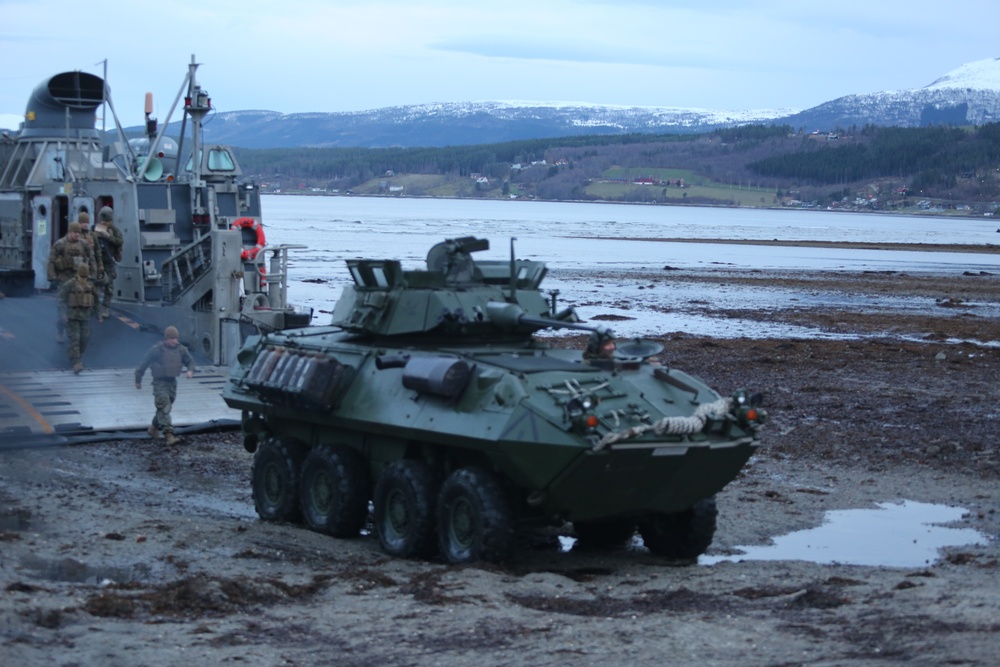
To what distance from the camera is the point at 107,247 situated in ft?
73.4

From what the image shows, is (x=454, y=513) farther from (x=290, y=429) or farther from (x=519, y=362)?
(x=290, y=429)

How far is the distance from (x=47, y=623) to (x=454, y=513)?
11.6 feet

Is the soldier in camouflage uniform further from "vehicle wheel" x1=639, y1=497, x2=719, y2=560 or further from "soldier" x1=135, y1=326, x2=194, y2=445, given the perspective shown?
"vehicle wheel" x1=639, y1=497, x2=719, y2=560

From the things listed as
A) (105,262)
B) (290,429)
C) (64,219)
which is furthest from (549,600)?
(64,219)

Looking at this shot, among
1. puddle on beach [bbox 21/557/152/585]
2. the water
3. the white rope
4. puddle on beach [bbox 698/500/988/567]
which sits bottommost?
the water

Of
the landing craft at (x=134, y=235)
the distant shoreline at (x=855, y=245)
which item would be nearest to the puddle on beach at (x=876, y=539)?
the landing craft at (x=134, y=235)

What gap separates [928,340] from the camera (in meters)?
30.9

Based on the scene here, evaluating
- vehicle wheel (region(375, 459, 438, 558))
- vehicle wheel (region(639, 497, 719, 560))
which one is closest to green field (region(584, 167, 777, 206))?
vehicle wheel (region(639, 497, 719, 560))

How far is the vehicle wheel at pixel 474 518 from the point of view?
442 inches

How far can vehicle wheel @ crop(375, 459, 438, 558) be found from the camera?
38.9 feet

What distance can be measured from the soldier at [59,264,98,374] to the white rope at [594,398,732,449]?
10586 mm

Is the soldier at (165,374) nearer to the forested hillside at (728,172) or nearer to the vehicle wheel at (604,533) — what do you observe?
the vehicle wheel at (604,533)

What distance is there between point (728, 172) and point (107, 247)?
560ft

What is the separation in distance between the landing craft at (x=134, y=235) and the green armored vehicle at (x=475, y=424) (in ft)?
16.2
